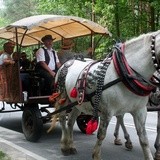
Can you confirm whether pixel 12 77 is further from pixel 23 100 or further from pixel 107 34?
pixel 107 34

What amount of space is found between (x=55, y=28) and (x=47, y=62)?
139 cm

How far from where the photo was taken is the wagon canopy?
737cm

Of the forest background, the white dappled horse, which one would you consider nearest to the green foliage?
the forest background

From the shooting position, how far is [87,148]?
293 inches

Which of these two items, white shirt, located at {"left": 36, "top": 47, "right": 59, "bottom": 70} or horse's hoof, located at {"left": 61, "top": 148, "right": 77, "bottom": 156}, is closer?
horse's hoof, located at {"left": 61, "top": 148, "right": 77, "bottom": 156}

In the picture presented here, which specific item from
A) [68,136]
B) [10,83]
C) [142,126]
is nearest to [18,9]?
[10,83]

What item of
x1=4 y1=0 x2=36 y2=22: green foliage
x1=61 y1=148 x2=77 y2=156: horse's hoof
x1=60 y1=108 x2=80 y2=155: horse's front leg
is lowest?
x1=61 y1=148 x2=77 y2=156: horse's hoof

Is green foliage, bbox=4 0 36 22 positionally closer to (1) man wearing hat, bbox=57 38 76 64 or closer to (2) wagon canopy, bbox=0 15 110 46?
(2) wagon canopy, bbox=0 15 110 46

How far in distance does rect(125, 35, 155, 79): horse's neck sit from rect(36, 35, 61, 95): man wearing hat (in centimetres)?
311

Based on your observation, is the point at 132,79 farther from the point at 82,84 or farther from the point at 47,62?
the point at 47,62

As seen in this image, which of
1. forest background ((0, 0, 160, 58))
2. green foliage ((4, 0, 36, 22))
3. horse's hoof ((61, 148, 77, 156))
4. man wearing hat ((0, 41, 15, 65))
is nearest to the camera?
horse's hoof ((61, 148, 77, 156))

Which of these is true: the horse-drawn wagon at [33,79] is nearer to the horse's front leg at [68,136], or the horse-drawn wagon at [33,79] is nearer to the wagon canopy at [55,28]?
the wagon canopy at [55,28]

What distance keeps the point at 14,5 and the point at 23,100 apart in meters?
57.1

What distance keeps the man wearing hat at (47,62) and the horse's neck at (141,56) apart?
311 centimetres
